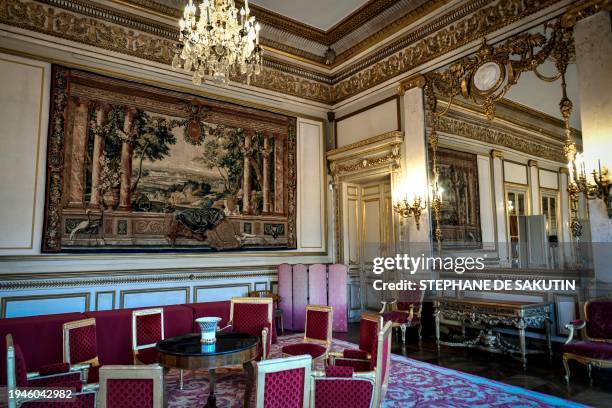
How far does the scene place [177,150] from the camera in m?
5.26

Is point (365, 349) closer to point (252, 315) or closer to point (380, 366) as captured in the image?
point (380, 366)

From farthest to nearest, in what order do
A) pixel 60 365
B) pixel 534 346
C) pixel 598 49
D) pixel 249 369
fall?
pixel 534 346 → pixel 598 49 → pixel 249 369 → pixel 60 365

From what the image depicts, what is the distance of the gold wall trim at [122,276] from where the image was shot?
13.7 ft

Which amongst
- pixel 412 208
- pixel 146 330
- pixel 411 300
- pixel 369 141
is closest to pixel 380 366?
pixel 146 330

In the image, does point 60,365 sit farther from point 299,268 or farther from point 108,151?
point 299,268

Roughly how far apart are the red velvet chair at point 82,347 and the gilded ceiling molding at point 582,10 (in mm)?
4597

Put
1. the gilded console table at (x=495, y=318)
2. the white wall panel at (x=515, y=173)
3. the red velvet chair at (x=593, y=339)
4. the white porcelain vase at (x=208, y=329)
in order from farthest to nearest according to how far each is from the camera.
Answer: the white wall panel at (x=515, y=173), the gilded console table at (x=495, y=318), the red velvet chair at (x=593, y=339), the white porcelain vase at (x=208, y=329)

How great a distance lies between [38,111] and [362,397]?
14.0 feet

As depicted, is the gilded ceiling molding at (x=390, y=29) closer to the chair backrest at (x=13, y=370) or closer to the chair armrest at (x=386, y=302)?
the chair armrest at (x=386, y=302)

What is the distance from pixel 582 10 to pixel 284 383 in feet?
13.1

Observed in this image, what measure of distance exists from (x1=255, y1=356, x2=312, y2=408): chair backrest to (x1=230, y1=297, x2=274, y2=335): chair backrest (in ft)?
6.49

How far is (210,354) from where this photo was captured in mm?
2461

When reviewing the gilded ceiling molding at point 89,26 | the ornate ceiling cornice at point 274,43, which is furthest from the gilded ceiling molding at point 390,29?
the gilded ceiling molding at point 89,26

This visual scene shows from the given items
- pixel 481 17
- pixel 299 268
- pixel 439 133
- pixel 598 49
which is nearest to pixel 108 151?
pixel 299 268
